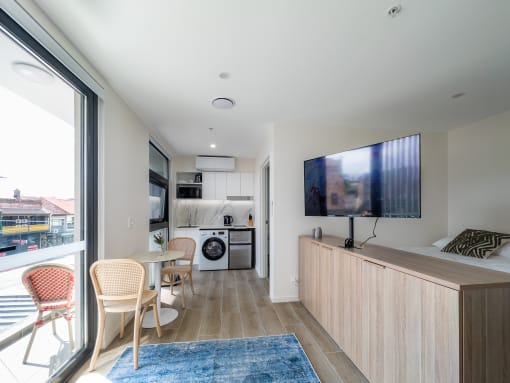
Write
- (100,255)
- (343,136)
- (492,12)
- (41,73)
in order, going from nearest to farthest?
(492,12), (41,73), (100,255), (343,136)

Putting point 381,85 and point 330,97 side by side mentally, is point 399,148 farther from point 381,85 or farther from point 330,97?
point 330,97

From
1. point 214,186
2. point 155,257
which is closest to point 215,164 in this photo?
point 214,186

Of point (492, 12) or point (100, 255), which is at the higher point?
point (492, 12)

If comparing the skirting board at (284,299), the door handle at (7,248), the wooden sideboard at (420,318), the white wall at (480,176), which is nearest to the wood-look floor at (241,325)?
the skirting board at (284,299)

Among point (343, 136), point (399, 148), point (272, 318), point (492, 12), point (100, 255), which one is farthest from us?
point (343, 136)

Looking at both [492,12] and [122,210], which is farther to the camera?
[122,210]

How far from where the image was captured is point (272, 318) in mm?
2553

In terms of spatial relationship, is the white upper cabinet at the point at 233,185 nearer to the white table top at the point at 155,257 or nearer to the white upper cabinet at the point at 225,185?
the white upper cabinet at the point at 225,185

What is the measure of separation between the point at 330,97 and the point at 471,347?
2217mm

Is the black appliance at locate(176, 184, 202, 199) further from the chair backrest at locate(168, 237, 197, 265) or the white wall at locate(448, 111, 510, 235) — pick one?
the white wall at locate(448, 111, 510, 235)

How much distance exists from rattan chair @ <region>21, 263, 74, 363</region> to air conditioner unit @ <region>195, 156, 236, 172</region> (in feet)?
11.1

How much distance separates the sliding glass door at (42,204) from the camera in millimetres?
1215

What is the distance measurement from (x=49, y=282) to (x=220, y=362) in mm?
1449

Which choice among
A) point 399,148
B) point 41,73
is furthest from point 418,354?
point 41,73
